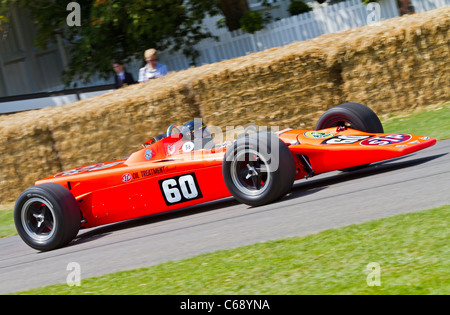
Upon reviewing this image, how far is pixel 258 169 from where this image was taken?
257 inches

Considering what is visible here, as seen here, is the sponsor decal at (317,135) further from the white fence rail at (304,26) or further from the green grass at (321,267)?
the white fence rail at (304,26)

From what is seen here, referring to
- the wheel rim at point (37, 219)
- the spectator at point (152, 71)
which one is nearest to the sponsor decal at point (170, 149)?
the wheel rim at point (37, 219)

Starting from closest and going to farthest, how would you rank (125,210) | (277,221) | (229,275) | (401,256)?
(401,256)
(229,275)
(277,221)
(125,210)

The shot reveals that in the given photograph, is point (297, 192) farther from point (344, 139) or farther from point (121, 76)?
point (121, 76)

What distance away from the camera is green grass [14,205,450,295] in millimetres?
3717

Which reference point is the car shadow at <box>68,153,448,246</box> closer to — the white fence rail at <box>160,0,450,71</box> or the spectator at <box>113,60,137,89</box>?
the spectator at <box>113,60,137,89</box>

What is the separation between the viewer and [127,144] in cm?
1106

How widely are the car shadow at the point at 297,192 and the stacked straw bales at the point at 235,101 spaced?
3039 millimetres

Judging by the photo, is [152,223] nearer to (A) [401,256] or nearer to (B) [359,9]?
(A) [401,256]

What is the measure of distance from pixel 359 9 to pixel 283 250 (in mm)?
13415

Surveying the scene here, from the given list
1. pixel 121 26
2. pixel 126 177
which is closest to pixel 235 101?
pixel 126 177

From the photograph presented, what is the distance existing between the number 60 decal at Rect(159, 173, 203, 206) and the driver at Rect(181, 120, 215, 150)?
0.45m

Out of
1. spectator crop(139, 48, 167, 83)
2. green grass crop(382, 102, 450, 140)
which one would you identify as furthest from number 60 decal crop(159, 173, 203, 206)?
spectator crop(139, 48, 167, 83)
